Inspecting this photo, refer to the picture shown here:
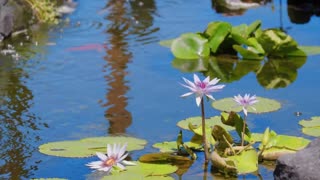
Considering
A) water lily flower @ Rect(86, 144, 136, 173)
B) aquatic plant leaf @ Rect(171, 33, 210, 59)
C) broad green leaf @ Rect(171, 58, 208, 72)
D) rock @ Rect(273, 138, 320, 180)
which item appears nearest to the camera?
rock @ Rect(273, 138, 320, 180)

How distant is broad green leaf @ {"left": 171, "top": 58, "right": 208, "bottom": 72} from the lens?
6000 mm

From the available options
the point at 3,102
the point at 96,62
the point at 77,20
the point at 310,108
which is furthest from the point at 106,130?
the point at 77,20

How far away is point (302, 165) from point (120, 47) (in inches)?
136

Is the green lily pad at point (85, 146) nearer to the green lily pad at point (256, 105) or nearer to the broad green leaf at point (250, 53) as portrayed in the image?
the green lily pad at point (256, 105)

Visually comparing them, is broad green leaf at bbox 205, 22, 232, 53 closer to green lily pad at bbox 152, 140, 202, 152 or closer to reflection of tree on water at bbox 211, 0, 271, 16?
reflection of tree on water at bbox 211, 0, 271, 16

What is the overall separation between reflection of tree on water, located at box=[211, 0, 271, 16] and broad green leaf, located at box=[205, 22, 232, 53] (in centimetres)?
201

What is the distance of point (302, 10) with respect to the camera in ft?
27.2

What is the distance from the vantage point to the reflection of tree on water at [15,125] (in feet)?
13.3

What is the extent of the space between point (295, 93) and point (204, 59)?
3.59ft

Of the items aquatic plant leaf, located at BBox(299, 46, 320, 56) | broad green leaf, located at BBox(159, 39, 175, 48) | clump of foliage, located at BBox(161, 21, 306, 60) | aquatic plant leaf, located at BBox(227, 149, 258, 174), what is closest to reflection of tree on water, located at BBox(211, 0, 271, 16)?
broad green leaf, located at BBox(159, 39, 175, 48)

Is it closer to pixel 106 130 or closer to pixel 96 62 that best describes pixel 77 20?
pixel 96 62

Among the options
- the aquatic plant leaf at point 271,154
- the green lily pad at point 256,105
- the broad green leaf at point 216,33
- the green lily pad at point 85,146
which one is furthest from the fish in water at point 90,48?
the aquatic plant leaf at point 271,154

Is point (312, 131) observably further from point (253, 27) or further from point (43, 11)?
point (43, 11)

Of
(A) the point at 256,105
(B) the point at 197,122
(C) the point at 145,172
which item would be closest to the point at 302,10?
(A) the point at 256,105
